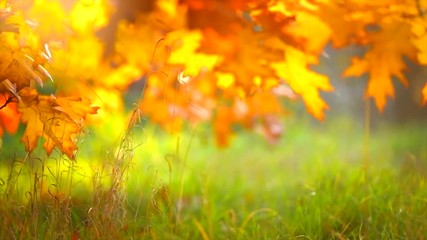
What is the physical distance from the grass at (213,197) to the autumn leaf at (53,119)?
0.05 metres

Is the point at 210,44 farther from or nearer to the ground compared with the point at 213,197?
farther from the ground

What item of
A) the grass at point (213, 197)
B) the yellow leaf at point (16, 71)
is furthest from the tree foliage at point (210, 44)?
the grass at point (213, 197)

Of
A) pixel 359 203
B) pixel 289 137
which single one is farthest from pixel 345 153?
pixel 359 203

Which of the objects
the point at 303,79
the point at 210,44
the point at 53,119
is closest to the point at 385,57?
the point at 303,79

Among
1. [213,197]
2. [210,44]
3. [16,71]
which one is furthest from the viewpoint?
[213,197]

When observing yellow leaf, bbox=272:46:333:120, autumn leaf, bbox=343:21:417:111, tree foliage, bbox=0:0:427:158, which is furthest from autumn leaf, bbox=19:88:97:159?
autumn leaf, bbox=343:21:417:111

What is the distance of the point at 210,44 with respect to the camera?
2.45 meters

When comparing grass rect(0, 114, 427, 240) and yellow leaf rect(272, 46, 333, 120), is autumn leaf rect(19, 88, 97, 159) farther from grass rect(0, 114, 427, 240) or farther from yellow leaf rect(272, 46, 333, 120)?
yellow leaf rect(272, 46, 333, 120)

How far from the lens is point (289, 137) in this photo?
5070 millimetres

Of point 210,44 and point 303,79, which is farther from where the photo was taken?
point 210,44

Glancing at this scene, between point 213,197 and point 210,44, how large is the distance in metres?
0.74

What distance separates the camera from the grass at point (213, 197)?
5.37 ft

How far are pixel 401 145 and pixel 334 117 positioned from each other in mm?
1411

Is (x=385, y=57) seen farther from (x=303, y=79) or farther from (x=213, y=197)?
(x=213, y=197)
